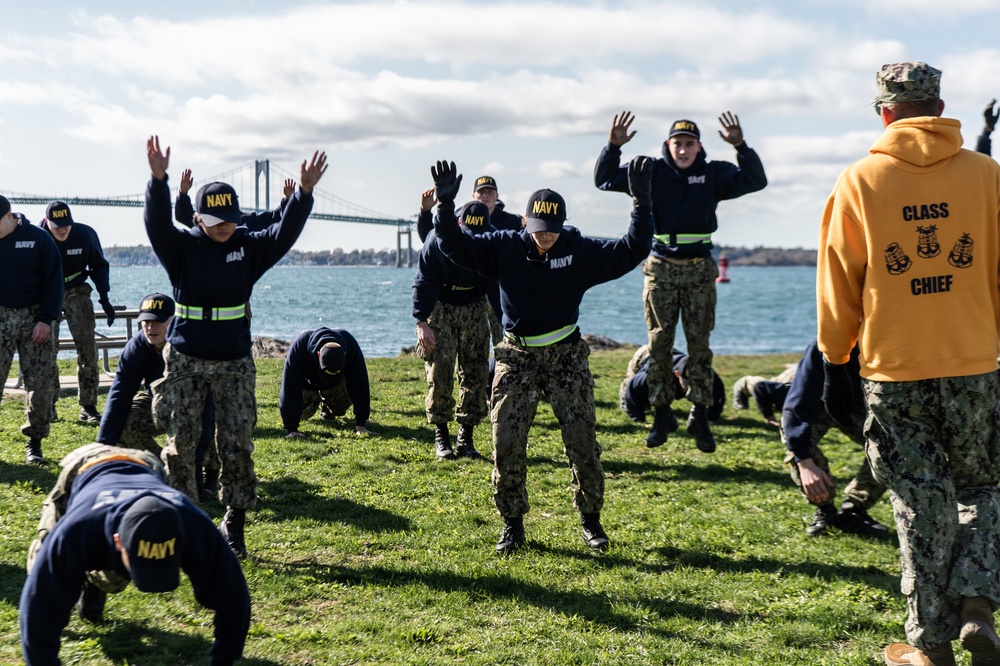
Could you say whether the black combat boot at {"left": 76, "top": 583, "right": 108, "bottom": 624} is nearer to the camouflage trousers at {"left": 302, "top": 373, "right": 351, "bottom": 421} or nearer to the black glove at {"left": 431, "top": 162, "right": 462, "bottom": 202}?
the black glove at {"left": 431, "top": 162, "right": 462, "bottom": 202}

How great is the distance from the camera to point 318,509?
28.0ft

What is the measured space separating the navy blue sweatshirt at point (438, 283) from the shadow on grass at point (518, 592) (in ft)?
13.1

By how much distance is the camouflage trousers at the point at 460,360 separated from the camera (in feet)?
35.4

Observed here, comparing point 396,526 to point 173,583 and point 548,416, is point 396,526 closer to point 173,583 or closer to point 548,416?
point 173,583

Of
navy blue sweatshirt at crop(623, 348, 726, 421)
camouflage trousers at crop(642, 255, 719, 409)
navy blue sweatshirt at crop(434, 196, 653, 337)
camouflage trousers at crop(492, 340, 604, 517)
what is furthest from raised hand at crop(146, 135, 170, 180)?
navy blue sweatshirt at crop(623, 348, 726, 421)

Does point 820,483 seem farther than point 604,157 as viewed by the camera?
No

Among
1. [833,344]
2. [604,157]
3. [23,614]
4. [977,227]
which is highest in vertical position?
[604,157]

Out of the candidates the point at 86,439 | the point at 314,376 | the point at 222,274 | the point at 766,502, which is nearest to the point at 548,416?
the point at 314,376

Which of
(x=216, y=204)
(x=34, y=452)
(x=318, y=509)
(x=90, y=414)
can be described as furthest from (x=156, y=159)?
(x=90, y=414)

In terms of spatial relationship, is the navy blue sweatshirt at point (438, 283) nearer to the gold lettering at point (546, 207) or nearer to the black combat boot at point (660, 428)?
the black combat boot at point (660, 428)

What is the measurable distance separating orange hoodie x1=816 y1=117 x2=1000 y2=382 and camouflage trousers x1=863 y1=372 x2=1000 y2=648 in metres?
0.12

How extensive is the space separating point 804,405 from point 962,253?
1.79m

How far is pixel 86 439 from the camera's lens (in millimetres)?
11188

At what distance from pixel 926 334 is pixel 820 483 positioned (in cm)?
140
